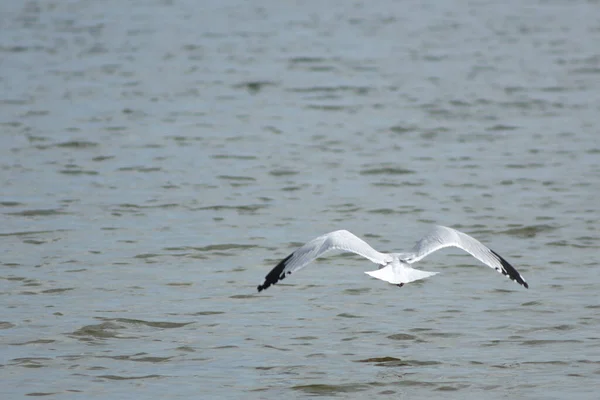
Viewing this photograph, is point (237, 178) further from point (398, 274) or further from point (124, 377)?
point (124, 377)

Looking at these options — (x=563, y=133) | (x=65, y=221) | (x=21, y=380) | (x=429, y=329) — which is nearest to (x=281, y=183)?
(x=65, y=221)

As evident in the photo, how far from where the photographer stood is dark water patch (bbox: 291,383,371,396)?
27.2 ft

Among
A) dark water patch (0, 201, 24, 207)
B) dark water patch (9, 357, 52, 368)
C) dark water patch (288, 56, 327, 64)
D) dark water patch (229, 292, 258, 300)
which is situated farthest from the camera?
dark water patch (288, 56, 327, 64)

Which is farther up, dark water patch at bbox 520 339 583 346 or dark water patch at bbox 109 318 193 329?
dark water patch at bbox 109 318 193 329

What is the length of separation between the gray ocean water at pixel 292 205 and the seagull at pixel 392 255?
1.62ft

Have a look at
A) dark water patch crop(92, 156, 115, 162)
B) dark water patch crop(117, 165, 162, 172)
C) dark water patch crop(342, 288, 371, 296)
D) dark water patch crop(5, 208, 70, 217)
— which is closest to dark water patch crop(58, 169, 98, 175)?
dark water patch crop(117, 165, 162, 172)

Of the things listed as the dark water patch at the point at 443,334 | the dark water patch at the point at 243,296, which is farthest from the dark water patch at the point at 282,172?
the dark water patch at the point at 443,334

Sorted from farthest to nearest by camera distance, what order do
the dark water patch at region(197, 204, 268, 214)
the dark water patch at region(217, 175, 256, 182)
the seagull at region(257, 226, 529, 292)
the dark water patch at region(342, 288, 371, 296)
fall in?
the dark water patch at region(217, 175, 256, 182)
the dark water patch at region(197, 204, 268, 214)
the dark water patch at region(342, 288, 371, 296)
the seagull at region(257, 226, 529, 292)

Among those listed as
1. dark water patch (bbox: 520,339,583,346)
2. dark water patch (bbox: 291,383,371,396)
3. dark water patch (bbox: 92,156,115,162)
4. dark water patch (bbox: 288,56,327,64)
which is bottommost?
dark water patch (bbox: 291,383,371,396)

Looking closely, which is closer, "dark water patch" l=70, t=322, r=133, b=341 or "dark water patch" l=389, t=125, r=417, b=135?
"dark water patch" l=70, t=322, r=133, b=341

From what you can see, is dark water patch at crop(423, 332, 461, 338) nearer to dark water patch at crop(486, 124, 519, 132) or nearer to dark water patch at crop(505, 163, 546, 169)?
dark water patch at crop(505, 163, 546, 169)

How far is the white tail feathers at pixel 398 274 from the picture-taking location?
8914 mm

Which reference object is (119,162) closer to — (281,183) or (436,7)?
(281,183)

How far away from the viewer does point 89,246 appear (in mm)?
12234
